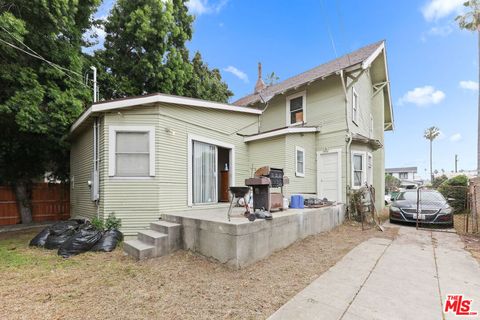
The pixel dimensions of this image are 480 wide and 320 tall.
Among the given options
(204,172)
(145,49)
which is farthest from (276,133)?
(145,49)

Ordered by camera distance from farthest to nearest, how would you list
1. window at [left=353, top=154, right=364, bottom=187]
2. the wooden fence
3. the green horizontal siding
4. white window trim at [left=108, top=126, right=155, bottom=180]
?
the wooden fence, window at [left=353, top=154, right=364, bottom=187], the green horizontal siding, white window trim at [left=108, top=126, right=155, bottom=180]

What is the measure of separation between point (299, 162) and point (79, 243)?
23.7ft

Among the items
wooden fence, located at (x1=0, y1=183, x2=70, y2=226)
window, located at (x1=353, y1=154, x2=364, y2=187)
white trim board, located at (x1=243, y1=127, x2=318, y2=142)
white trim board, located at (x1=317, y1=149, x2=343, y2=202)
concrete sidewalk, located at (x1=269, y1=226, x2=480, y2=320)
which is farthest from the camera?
wooden fence, located at (x1=0, y1=183, x2=70, y2=226)

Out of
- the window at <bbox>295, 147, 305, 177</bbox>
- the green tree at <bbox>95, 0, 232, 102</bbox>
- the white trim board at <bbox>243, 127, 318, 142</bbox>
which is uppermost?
the green tree at <bbox>95, 0, 232, 102</bbox>

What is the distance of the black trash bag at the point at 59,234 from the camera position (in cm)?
572

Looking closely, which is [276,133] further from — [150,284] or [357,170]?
[150,284]

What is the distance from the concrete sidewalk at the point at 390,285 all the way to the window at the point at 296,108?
6.38 metres

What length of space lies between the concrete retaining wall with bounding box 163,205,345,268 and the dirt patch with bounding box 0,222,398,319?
18 cm

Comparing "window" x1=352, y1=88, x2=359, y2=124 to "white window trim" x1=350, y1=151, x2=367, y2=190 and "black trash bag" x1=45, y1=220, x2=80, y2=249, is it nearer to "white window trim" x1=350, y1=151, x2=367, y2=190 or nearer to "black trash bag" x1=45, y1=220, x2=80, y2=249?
"white window trim" x1=350, y1=151, x2=367, y2=190

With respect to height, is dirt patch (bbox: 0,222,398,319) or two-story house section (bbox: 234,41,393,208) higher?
two-story house section (bbox: 234,41,393,208)

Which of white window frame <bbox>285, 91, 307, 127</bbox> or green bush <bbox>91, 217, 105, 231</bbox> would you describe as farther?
white window frame <bbox>285, 91, 307, 127</bbox>

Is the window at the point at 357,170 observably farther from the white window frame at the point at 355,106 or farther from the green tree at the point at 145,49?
the green tree at the point at 145,49

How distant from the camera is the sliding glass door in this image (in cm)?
746

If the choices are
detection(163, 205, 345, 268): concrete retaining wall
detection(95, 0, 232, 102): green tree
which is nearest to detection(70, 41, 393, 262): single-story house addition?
detection(163, 205, 345, 268): concrete retaining wall
